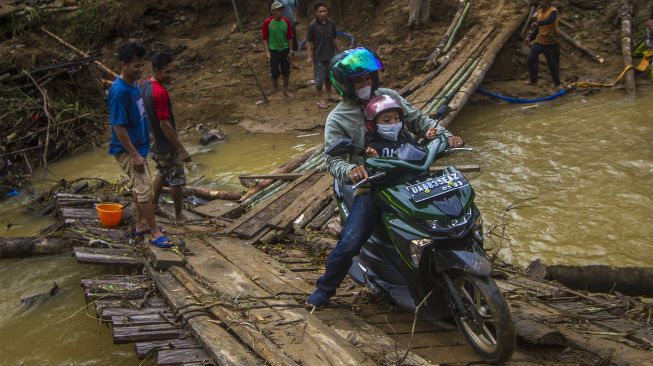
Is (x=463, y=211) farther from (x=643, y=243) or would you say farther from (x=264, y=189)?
(x=264, y=189)

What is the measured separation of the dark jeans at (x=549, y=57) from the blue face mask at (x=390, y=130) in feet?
25.8

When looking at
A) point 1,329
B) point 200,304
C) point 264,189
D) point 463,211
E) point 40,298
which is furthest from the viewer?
point 264,189

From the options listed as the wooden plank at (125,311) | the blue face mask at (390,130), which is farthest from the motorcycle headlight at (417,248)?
the wooden plank at (125,311)

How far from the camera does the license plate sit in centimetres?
349

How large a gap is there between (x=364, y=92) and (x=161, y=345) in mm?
2118

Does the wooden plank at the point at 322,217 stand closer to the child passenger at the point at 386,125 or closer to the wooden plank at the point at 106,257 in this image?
the wooden plank at the point at 106,257

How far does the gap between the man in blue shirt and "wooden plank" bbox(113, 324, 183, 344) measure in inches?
59.9

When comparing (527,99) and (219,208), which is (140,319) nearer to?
(219,208)

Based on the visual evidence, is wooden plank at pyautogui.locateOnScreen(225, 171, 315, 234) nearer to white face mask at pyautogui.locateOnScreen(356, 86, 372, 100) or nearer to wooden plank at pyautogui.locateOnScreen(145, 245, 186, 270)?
wooden plank at pyautogui.locateOnScreen(145, 245, 186, 270)

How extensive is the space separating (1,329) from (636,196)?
677 centimetres

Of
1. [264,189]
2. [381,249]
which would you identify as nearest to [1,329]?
[264,189]

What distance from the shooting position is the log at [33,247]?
A: 6969mm

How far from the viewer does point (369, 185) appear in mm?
3922

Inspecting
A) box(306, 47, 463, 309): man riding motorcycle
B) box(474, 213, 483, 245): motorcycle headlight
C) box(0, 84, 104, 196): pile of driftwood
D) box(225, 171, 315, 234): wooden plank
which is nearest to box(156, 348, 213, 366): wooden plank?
box(306, 47, 463, 309): man riding motorcycle
